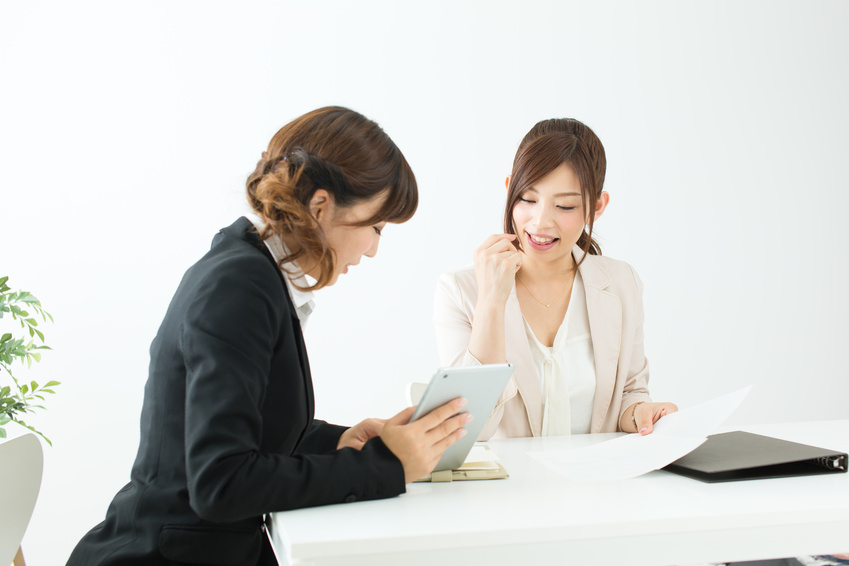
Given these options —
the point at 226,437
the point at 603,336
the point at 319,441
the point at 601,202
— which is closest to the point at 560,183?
the point at 601,202

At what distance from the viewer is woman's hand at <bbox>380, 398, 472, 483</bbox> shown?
101 centimetres

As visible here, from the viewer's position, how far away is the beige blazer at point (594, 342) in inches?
69.2

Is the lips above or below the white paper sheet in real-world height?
above

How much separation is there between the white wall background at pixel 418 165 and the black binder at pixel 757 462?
79.3 inches

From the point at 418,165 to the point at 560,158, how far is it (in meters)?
1.47

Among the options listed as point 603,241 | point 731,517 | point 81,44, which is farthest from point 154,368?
point 603,241

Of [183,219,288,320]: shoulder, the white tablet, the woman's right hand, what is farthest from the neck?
[183,219,288,320]: shoulder

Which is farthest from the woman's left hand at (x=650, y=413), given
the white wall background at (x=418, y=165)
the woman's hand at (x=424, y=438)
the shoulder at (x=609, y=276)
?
the white wall background at (x=418, y=165)

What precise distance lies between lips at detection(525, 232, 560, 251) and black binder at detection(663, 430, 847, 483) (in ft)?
2.37

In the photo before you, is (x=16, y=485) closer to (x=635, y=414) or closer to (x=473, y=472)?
(x=473, y=472)

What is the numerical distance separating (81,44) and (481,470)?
2562 mm

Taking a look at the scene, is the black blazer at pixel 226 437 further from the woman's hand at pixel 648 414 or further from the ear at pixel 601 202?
the ear at pixel 601 202

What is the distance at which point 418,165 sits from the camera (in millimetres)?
3145

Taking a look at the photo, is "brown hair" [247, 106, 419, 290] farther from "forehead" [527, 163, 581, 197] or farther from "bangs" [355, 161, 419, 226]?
"forehead" [527, 163, 581, 197]
